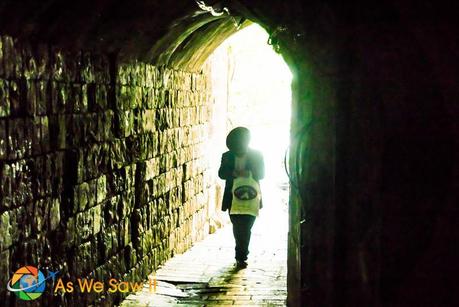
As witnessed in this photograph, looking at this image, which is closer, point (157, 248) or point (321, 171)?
point (321, 171)

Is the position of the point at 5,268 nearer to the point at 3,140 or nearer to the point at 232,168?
the point at 3,140

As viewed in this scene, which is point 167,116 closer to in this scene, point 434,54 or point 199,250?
point 199,250

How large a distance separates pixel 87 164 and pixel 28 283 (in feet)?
3.90

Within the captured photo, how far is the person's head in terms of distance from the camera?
716 centimetres

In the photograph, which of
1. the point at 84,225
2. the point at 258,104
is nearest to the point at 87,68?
the point at 84,225

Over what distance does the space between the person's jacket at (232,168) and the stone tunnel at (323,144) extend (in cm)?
216

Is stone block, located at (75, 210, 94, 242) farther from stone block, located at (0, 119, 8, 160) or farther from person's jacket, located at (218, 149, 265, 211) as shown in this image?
person's jacket, located at (218, 149, 265, 211)

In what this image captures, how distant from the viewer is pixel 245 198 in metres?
7.15

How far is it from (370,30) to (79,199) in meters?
2.44

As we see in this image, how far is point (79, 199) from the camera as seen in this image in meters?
4.88

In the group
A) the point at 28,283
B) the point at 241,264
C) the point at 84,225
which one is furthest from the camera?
the point at 241,264

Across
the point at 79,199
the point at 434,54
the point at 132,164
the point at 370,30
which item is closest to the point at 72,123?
the point at 79,199

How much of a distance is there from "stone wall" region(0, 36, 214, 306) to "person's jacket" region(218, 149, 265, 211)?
2.29 ft

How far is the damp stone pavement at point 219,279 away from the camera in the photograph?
236 inches
